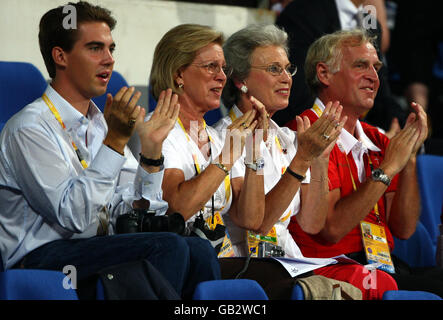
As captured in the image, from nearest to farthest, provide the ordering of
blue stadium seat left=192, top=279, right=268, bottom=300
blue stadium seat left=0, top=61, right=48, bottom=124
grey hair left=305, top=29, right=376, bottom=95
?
blue stadium seat left=192, top=279, right=268, bottom=300 → blue stadium seat left=0, top=61, right=48, bottom=124 → grey hair left=305, top=29, right=376, bottom=95

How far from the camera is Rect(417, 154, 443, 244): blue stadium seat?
3910 millimetres

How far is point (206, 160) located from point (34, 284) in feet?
3.16

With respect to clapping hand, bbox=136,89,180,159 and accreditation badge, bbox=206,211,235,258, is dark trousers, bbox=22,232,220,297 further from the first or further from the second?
accreditation badge, bbox=206,211,235,258

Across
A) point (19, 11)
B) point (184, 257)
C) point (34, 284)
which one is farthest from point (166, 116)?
point (19, 11)

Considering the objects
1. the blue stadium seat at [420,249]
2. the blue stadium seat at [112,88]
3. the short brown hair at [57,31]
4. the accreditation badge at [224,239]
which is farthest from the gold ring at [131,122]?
the blue stadium seat at [420,249]

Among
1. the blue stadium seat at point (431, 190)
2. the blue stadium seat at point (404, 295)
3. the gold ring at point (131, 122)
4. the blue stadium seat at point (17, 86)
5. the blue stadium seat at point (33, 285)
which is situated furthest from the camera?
the blue stadium seat at point (431, 190)

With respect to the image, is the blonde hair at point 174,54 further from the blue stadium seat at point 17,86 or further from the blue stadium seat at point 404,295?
the blue stadium seat at point 404,295

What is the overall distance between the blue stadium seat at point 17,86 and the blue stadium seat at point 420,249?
6.17 ft

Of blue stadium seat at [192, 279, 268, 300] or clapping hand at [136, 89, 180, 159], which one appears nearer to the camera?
blue stadium seat at [192, 279, 268, 300]

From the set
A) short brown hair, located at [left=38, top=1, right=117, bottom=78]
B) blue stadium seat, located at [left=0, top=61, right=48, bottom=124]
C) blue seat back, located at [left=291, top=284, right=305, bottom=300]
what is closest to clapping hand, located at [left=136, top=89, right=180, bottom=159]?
short brown hair, located at [left=38, top=1, right=117, bottom=78]

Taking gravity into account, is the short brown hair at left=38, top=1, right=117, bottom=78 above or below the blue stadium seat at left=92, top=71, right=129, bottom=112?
above

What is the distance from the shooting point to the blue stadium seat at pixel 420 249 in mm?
3693

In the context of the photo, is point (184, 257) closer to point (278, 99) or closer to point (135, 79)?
point (278, 99)

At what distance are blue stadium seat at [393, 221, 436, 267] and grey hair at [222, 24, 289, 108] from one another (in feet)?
3.91
